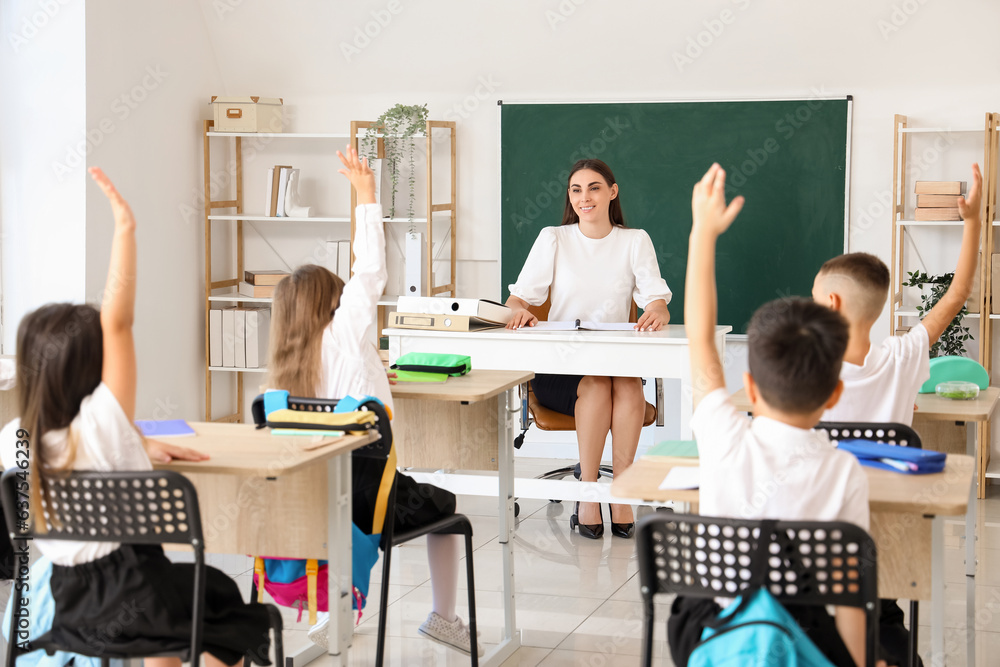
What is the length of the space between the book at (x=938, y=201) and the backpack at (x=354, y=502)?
10.7ft

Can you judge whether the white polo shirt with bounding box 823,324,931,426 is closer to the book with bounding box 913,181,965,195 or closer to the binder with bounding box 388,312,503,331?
the binder with bounding box 388,312,503,331

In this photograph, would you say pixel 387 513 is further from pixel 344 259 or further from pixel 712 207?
pixel 344 259

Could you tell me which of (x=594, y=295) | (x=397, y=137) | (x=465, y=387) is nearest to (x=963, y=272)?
(x=465, y=387)

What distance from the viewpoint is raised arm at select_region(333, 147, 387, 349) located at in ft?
8.77

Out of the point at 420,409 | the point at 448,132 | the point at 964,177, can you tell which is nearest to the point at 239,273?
the point at 448,132

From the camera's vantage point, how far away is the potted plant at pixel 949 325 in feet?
15.1

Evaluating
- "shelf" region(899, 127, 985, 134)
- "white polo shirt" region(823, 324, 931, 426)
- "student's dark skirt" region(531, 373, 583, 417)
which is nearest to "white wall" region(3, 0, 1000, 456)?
"shelf" region(899, 127, 985, 134)

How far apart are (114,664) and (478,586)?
1627mm

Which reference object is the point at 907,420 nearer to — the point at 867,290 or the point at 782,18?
the point at 867,290

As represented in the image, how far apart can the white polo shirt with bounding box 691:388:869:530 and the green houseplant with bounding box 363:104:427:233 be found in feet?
12.1

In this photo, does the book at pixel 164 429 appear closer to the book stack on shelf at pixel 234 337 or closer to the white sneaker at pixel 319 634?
the white sneaker at pixel 319 634

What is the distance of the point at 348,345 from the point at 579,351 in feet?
4.56

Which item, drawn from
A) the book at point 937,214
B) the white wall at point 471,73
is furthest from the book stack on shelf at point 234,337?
the book at point 937,214

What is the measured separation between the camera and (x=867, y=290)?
251cm
